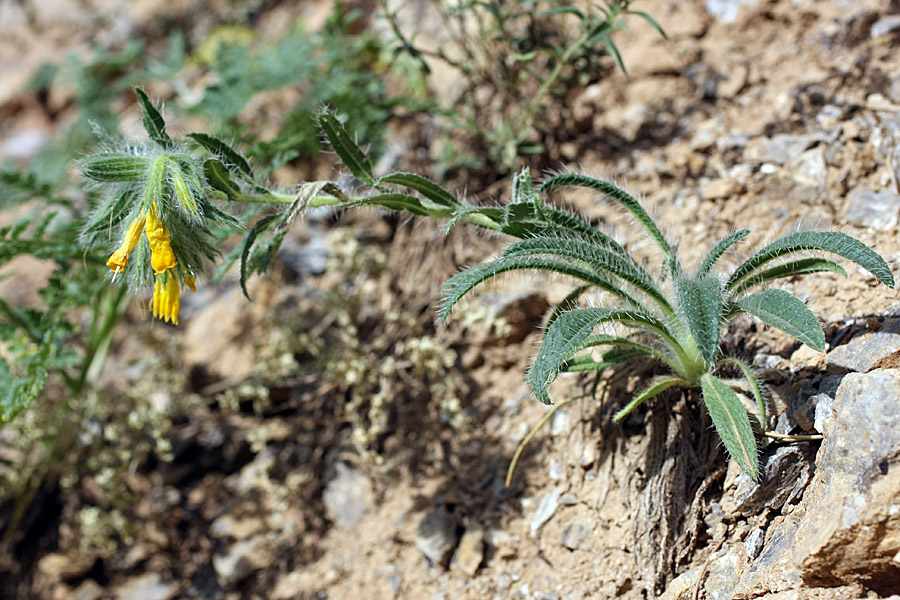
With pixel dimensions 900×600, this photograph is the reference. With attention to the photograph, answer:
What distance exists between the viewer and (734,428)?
5.75 ft

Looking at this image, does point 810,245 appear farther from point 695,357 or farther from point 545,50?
point 545,50

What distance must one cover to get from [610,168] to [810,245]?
1.55m

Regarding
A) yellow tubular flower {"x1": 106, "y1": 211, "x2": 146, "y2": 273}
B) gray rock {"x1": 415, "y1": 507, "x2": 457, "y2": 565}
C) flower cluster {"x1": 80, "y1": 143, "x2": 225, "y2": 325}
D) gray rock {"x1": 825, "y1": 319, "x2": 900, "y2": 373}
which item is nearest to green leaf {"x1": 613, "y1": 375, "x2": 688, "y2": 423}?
gray rock {"x1": 825, "y1": 319, "x2": 900, "y2": 373}

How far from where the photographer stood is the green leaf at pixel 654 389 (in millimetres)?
1887

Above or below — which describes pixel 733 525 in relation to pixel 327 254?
below

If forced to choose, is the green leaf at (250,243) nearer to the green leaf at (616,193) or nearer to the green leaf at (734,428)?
the green leaf at (616,193)

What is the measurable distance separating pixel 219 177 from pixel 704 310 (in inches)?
54.2

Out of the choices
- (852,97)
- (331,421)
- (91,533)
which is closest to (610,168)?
(852,97)

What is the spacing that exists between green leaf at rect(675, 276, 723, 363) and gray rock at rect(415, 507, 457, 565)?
120cm

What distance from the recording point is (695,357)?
1.95 m

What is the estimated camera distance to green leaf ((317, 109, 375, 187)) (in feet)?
6.69

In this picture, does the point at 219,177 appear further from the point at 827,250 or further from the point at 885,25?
the point at 885,25

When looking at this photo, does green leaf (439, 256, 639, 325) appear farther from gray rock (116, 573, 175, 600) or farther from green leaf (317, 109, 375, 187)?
gray rock (116, 573, 175, 600)

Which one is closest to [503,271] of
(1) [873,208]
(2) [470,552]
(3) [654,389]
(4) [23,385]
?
(3) [654,389]
